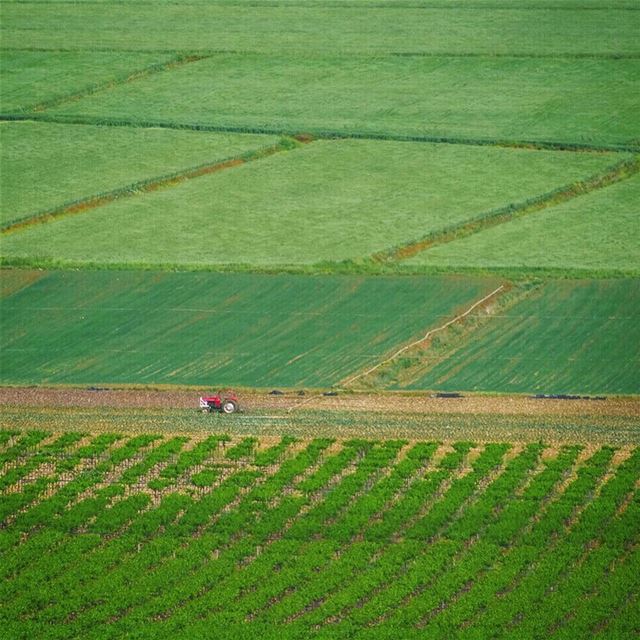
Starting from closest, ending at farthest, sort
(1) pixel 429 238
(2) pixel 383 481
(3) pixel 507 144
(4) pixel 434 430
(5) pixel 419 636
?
(5) pixel 419 636 → (2) pixel 383 481 → (4) pixel 434 430 → (1) pixel 429 238 → (3) pixel 507 144

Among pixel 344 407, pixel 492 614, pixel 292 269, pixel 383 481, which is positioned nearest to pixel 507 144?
pixel 292 269

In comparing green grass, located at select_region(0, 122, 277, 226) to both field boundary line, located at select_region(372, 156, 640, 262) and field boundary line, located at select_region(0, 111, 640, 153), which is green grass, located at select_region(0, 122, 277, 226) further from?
field boundary line, located at select_region(372, 156, 640, 262)

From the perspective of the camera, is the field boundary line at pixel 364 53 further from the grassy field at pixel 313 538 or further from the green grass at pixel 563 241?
the grassy field at pixel 313 538

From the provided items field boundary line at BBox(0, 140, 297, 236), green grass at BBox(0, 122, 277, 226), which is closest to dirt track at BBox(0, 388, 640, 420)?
field boundary line at BBox(0, 140, 297, 236)

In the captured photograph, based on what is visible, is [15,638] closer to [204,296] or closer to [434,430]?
[434,430]

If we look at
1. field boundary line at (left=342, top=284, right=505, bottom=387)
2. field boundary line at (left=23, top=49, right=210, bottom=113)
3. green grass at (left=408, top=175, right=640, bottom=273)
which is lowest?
field boundary line at (left=342, top=284, right=505, bottom=387)

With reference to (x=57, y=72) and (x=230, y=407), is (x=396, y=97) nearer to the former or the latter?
(x=57, y=72)
